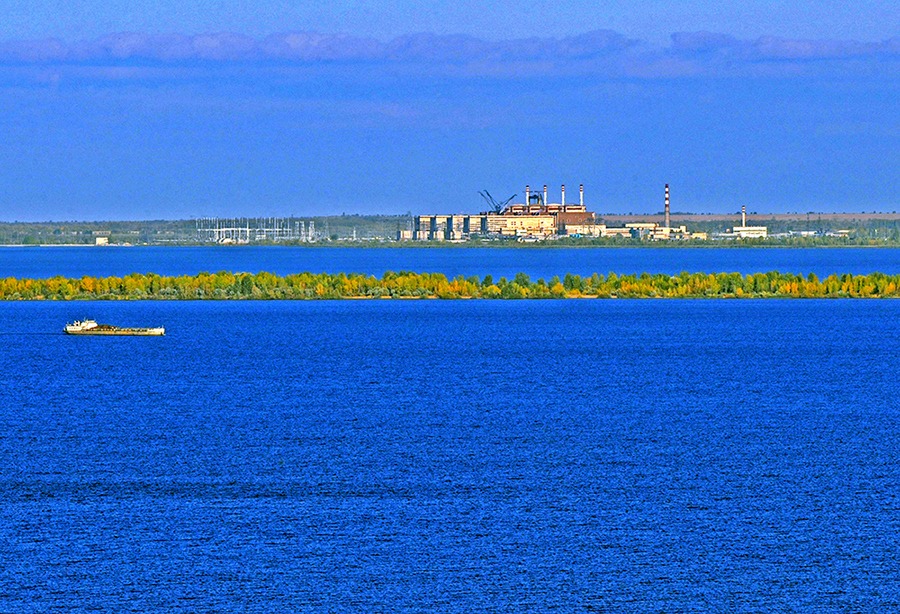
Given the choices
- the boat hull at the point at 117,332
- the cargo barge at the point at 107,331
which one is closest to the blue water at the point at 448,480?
the cargo barge at the point at 107,331

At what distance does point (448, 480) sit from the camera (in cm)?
3300

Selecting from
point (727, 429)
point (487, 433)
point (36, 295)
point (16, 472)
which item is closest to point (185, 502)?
point (16, 472)

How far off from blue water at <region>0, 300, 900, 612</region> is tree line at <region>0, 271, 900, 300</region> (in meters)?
38.1

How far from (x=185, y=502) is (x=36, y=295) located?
7303cm

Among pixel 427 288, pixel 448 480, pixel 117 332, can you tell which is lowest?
pixel 448 480

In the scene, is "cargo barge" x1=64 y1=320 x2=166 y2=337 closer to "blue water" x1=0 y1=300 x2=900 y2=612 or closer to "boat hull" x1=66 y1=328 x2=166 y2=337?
"boat hull" x1=66 y1=328 x2=166 y2=337

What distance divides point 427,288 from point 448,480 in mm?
72167

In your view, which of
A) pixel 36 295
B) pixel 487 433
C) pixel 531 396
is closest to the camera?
pixel 487 433

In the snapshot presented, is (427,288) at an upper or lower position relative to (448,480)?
upper

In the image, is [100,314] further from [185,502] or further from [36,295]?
[185,502]

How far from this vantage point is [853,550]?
1055 inches

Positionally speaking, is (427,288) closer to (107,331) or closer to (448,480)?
(107,331)

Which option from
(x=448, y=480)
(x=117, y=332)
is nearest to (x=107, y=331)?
(x=117, y=332)

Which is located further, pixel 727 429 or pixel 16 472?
pixel 727 429
